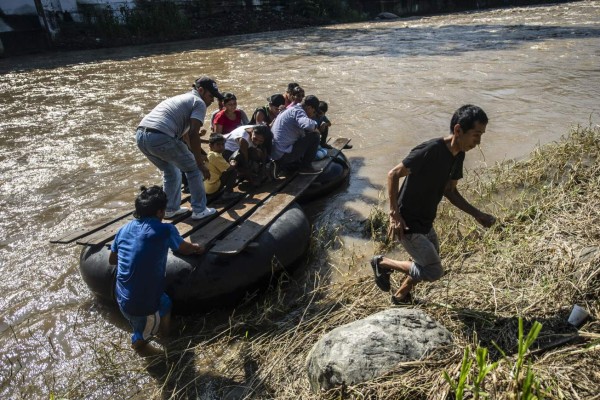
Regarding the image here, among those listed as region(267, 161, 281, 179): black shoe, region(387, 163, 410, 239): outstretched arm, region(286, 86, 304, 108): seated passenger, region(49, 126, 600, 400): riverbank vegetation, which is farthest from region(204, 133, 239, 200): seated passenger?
region(387, 163, 410, 239): outstretched arm

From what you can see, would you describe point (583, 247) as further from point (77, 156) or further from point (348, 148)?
point (77, 156)

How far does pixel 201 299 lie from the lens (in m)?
3.99

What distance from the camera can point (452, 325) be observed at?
3.19 m

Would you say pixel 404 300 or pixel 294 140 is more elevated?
pixel 294 140

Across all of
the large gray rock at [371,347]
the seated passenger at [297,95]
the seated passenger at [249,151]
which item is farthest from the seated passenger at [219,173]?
the large gray rock at [371,347]

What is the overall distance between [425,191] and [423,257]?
0.48 metres

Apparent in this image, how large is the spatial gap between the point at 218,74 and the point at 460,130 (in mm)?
12038

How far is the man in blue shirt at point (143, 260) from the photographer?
3.41 meters

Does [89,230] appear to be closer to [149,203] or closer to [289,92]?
[149,203]

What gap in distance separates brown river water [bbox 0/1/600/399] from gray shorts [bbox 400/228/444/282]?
160 centimetres

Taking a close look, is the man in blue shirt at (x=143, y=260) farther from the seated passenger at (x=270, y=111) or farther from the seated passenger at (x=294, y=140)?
the seated passenger at (x=270, y=111)

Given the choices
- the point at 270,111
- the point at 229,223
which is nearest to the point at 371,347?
the point at 229,223

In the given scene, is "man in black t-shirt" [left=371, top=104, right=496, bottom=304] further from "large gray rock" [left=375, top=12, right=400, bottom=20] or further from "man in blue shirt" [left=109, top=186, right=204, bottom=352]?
"large gray rock" [left=375, top=12, right=400, bottom=20]

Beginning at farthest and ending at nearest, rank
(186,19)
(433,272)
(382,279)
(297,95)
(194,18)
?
(194,18) < (186,19) < (297,95) < (382,279) < (433,272)
